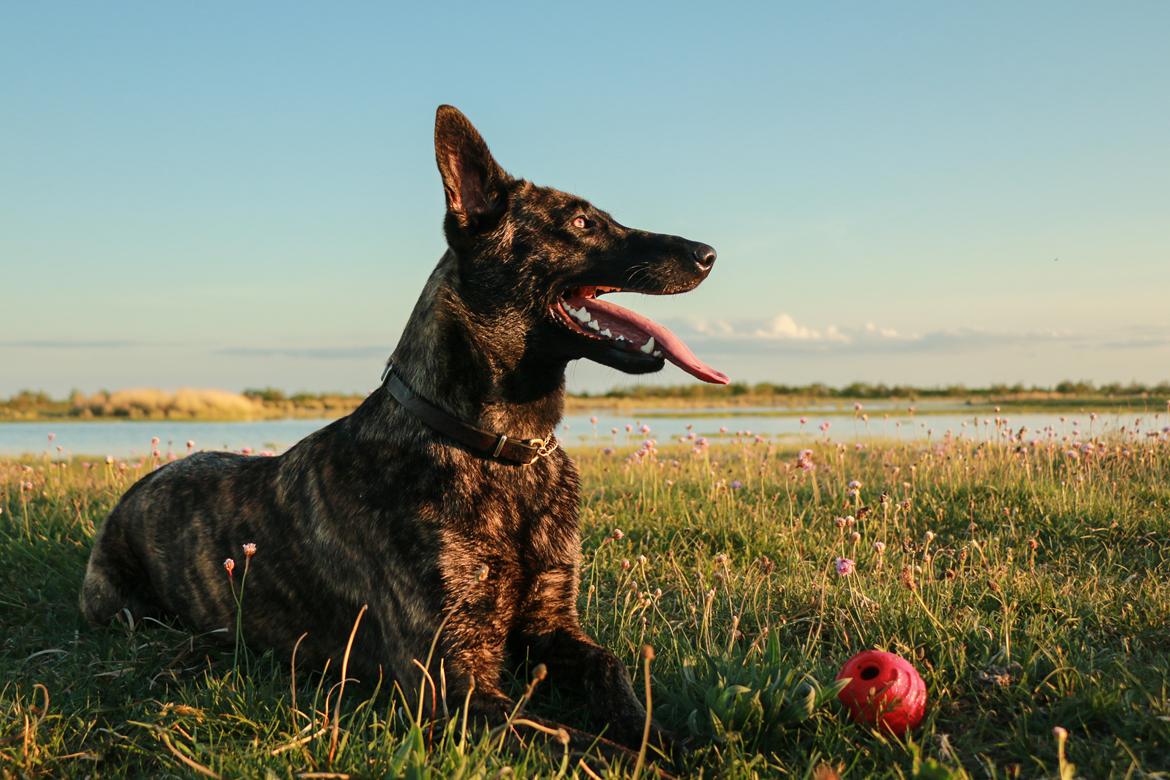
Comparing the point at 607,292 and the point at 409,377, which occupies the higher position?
the point at 607,292

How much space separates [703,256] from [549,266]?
810mm

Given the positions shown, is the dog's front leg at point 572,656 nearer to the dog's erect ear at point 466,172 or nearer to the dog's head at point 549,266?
the dog's head at point 549,266

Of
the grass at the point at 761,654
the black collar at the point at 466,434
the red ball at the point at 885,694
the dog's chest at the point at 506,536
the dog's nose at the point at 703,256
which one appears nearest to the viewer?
the grass at the point at 761,654

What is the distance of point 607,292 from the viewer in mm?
4570

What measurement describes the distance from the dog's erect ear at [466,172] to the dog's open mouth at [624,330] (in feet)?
1.99

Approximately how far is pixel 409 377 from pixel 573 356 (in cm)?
83

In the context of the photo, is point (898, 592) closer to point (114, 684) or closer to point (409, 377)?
point (409, 377)

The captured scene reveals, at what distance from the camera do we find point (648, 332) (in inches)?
171

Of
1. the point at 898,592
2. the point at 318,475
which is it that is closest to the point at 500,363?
the point at 318,475

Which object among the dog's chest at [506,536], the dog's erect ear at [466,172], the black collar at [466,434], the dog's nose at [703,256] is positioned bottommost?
the dog's chest at [506,536]

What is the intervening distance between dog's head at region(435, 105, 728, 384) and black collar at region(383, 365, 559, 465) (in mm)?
458

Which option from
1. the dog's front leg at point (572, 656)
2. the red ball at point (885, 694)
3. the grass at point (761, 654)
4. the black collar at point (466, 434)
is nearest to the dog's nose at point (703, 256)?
the black collar at point (466, 434)

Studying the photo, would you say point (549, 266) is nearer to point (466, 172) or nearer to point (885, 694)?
point (466, 172)

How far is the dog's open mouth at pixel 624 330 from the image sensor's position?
4.26 metres
